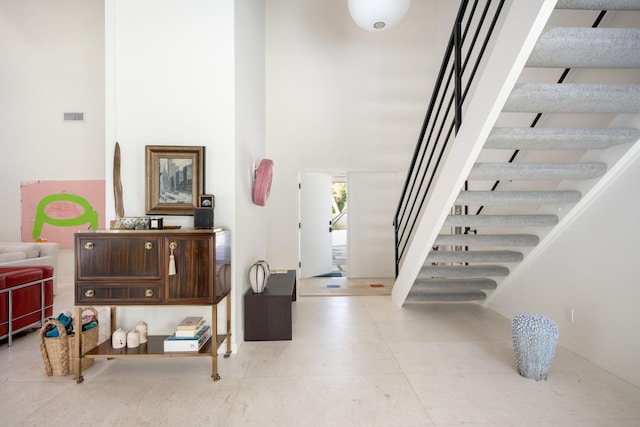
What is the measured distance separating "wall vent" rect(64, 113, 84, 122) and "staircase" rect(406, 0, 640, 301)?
6.66m

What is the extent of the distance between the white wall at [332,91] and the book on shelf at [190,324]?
355cm

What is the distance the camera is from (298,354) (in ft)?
10.3

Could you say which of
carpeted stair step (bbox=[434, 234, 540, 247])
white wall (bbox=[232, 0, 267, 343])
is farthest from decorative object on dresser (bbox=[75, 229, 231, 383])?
carpeted stair step (bbox=[434, 234, 540, 247])

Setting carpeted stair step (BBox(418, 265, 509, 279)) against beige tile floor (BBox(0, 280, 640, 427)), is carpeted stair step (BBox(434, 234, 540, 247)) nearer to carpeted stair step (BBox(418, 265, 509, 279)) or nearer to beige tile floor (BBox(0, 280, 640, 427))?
carpeted stair step (BBox(418, 265, 509, 279))

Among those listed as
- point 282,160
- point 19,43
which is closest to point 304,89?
point 282,160

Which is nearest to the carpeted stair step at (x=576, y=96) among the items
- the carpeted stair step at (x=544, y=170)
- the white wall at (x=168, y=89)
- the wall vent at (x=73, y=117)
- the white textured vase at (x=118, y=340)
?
the carpeted stair step at (x=544, y=170)

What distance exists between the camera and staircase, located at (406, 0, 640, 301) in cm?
200

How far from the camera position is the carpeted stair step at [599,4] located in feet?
6.34

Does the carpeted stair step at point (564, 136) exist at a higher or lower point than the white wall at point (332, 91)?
lower

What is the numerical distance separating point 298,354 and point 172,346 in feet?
3.61

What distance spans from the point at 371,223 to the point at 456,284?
2622 millimetres

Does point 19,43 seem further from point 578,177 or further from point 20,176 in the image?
point 578,177

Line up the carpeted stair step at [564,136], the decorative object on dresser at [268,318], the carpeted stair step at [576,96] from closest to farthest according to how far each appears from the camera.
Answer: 1. the carpeted stair step at [576,96]
2. the carpeted stair step at [564,136]
3. the decorative object on dresser at [268,318]

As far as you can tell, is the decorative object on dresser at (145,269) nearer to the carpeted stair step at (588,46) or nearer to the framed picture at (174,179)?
the framed picture at (174,179)
